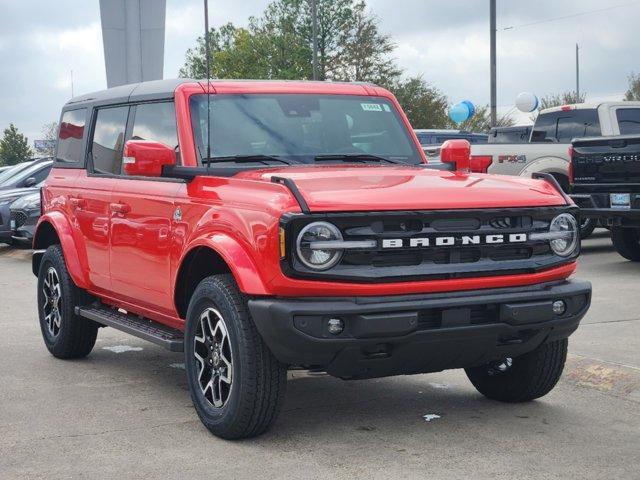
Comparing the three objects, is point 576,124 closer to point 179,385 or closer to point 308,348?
point 179,385

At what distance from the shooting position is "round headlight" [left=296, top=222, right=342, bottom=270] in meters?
4.98

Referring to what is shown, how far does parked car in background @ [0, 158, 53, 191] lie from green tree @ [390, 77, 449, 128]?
4178 centimetres

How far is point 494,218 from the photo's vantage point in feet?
17.6

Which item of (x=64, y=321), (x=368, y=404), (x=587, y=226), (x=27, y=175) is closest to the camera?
(x=368, y=404)

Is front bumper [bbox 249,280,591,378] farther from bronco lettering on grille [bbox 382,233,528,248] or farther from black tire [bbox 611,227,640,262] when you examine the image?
black tire [bbox 611,227,640,262]

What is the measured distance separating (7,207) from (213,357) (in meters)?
14.0

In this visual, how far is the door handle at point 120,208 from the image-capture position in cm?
673

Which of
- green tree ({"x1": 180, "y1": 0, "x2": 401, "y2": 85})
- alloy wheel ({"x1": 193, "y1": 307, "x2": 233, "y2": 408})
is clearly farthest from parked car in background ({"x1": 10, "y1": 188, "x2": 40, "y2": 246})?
green tree ({"x1": 180, "y1": 0, "x2": 401, "y2": 85})

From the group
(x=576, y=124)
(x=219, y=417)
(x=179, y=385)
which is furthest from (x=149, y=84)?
(x=576, y=124)

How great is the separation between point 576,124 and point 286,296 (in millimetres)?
12053

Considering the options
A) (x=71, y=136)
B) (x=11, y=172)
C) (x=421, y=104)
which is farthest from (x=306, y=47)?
(x=71, y=136)

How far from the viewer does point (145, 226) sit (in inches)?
254

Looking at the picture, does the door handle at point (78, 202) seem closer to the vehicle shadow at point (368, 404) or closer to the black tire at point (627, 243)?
the vehicle shadow at point (368, 404)

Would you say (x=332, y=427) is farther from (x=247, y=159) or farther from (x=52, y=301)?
(x=52, y=301)
